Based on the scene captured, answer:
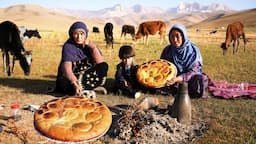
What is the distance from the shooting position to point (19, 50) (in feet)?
35.2

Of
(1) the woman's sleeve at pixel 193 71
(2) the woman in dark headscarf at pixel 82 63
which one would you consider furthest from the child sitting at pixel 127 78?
(1) the woman's sleeve at pixel 193 71

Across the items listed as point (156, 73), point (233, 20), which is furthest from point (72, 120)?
point (233, 20)

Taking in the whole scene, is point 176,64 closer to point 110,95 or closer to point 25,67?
point 110,95

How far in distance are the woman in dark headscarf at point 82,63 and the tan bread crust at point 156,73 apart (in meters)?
0.79

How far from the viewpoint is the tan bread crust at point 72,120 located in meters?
3.92

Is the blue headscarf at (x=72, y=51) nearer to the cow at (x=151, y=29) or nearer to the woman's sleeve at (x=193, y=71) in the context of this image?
the woman's sleeve at (x=193, y=71)

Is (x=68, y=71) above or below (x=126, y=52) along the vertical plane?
below

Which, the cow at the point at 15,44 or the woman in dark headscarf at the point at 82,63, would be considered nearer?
the woman in dark headscarf at the point at 82,63

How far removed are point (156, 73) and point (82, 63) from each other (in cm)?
163

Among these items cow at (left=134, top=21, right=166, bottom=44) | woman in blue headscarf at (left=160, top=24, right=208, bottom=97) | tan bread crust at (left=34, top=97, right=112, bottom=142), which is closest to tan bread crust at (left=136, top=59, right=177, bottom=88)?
woman in blue headscarf at (left=160, top=24, right=208, bottom=97)

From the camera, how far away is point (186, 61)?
8.12 metres

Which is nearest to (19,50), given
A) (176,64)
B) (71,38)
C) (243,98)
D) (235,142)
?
(71,38)

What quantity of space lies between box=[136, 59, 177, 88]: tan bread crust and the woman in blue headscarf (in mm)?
269

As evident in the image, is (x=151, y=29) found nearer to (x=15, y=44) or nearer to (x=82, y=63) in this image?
(x=15, y=44)
